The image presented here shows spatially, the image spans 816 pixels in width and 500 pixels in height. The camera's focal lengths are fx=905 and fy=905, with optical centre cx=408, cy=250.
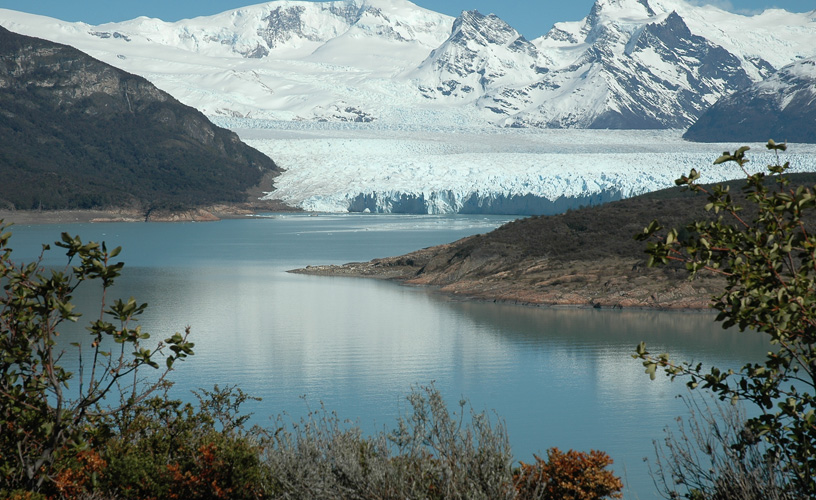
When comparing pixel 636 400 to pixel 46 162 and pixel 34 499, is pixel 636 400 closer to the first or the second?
pixel 34 499

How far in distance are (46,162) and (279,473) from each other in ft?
387

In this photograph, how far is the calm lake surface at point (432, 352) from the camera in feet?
52.2

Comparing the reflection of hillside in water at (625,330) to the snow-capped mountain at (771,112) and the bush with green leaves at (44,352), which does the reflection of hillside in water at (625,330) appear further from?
the snow-capped mountain at (771,112)

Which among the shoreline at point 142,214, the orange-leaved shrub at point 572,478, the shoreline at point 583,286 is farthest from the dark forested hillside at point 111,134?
the orange-leaved shrub at point 572,478

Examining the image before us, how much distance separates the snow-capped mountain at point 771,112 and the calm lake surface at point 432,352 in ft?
340

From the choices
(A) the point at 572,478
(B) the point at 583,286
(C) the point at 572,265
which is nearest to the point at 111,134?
(C) the point at 572,265

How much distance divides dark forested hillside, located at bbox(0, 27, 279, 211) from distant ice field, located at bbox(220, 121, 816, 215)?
12.6 m

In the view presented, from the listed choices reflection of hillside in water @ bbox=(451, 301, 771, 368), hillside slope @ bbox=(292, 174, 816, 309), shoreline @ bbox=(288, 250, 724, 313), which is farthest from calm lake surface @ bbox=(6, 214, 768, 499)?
hillside slope @ bbox=(292, 174, 816, 309)

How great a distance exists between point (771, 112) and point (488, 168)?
78012 millimetres

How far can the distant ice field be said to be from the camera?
220 feet

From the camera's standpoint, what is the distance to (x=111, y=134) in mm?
130250

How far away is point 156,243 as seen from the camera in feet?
232

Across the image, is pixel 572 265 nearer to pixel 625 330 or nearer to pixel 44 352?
pixel 625 330

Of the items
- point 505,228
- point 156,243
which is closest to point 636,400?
point 505,228
